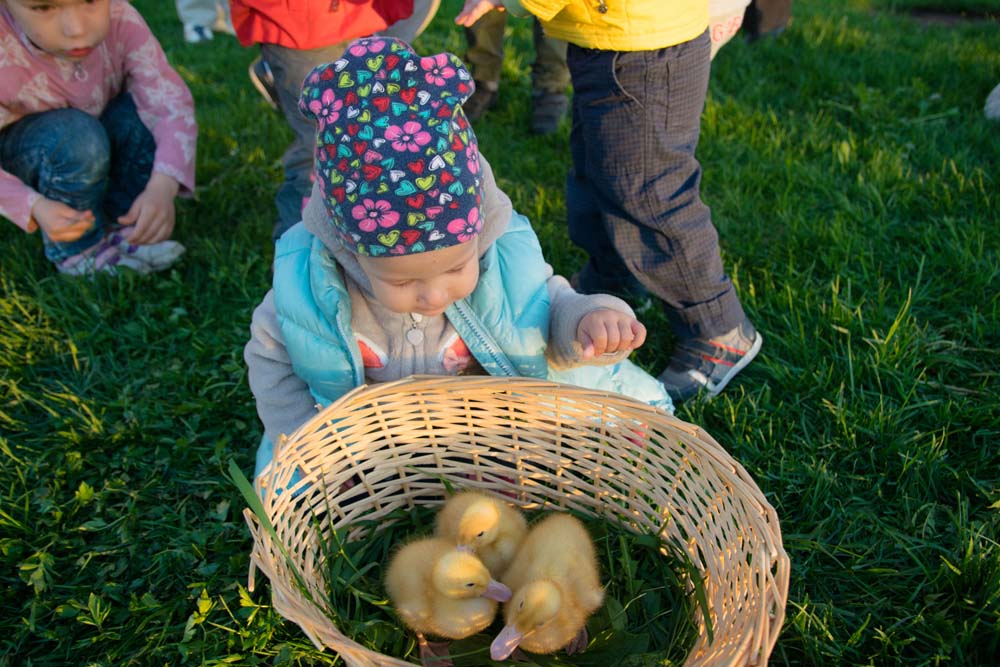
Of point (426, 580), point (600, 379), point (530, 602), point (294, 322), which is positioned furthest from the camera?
point (600, 379)

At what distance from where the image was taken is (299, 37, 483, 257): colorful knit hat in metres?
1.37

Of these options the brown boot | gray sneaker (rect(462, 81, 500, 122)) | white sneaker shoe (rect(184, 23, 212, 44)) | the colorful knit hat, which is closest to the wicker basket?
the colorful knit hat

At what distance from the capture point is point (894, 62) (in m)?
3.90

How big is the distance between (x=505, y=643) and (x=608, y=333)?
0.64 m

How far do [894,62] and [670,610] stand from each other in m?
3.36

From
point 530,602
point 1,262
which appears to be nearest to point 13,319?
Result: point 1,262

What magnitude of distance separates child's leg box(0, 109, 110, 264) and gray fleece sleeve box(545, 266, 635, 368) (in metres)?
1.78

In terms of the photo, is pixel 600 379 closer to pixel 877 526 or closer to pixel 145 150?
pixel 877 526

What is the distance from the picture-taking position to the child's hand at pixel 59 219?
254 cm

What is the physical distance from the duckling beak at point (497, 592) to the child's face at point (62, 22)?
213 cm

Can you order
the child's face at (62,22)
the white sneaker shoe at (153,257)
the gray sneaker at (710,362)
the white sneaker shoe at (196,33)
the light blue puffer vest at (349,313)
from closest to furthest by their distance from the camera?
the light blue puffer vest at (349,313)
the gray sneaker at (710,362)
the child's face at (62,22)
the white sneaker shoe at (153,257)
the white sneaker shoe at (196,33)

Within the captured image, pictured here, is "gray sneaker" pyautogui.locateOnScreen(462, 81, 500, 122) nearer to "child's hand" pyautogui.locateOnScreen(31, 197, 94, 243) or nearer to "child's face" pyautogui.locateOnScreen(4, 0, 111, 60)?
"child's face" pyautogui.locateOnScreen(4, 0, 111, 60)

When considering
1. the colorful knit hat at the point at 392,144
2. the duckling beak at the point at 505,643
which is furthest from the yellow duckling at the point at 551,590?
the colorful knit hat at the point at 392,144

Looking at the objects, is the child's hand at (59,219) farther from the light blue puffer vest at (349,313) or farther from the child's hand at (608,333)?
the child's hand at (608,333)
